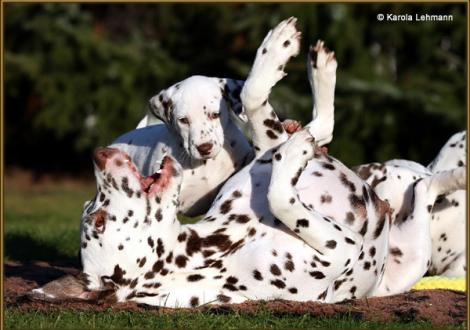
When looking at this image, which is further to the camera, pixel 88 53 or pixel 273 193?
pixel 88 53

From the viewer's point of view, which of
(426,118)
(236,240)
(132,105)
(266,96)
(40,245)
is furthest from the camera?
(132,105)

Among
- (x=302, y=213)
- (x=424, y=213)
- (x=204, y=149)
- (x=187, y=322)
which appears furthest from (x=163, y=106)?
(x=187, y=322)

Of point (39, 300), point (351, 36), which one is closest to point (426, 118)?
point (351, 36)

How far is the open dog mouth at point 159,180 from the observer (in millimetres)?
4984

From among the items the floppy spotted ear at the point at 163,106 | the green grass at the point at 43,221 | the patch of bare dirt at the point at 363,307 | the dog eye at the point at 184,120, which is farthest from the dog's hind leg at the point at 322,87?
the green grass at the point at 43,221

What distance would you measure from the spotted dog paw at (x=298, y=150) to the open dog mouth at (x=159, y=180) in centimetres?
62

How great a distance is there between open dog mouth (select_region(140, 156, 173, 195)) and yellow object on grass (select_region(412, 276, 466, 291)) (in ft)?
6.08

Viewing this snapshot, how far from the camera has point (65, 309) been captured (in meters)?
4.90

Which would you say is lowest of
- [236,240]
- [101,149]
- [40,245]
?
[40,245]

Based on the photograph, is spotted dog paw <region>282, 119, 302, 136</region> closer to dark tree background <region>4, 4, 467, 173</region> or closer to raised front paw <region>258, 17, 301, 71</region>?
raised front paw <region>258, 17, 301, 71</region>

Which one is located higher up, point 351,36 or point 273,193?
point 351,36

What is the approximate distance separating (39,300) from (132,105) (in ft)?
39.1

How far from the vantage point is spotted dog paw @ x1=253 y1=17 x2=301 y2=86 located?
5586 mm

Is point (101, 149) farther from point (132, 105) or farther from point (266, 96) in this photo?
point (132, 105)
